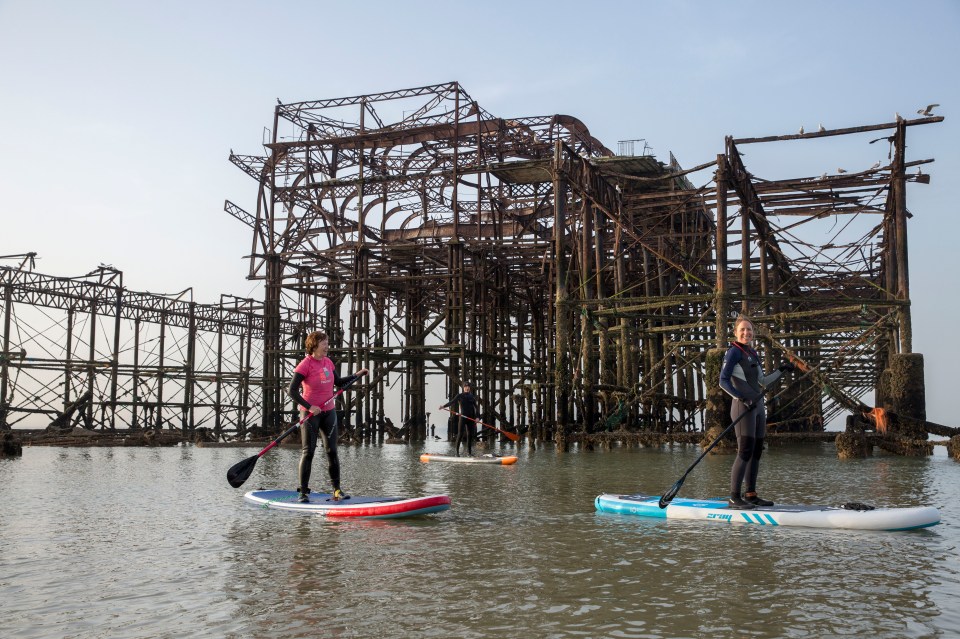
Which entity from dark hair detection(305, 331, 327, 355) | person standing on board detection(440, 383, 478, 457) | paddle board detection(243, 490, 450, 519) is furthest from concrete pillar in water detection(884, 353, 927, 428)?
dark hair detection(305, 331, 327, 355)

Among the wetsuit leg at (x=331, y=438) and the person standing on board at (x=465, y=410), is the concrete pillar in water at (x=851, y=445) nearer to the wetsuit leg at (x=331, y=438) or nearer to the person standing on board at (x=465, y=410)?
the person standing on board at (x=465, y=410)

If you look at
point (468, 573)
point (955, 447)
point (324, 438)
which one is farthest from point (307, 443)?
point (955, 447)

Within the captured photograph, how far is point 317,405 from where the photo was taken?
10.0 metres

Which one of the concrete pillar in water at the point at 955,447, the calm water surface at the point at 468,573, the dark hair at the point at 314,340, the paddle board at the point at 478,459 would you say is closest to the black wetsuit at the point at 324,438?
the dark hair at the point at 314,340

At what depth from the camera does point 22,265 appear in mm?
36719

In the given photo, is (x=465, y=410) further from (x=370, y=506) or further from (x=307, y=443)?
(x=370, y=506)

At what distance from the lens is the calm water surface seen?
4895 mm

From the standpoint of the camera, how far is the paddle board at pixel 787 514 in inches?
321

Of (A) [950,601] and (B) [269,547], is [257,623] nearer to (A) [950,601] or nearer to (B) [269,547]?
(B) [269,547]

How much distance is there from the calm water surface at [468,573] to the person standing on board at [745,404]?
67 centimetres

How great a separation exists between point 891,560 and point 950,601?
1436 millimetres

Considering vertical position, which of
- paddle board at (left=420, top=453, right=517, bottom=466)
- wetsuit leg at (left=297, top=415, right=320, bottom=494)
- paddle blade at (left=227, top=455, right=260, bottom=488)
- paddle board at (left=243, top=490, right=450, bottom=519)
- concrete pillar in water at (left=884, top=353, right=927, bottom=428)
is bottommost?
paddle board at (left=420, top=453, right=517, bottom=466)

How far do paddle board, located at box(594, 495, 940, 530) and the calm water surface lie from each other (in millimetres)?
189

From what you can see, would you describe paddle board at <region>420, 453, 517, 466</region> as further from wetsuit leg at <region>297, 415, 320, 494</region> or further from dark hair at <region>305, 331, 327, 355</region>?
dark hair at <region>305, 331, 327, 355</region>
